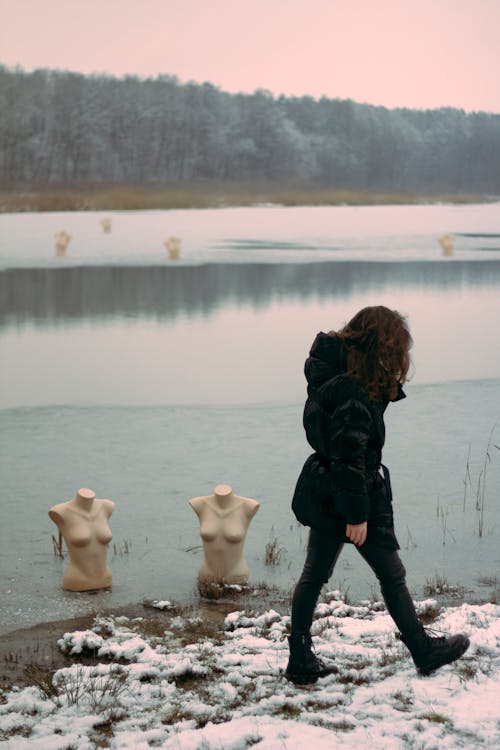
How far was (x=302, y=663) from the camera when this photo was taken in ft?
11.2

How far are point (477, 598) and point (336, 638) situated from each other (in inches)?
39.0

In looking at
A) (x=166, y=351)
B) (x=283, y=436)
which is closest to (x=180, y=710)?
(x=283, y=436)

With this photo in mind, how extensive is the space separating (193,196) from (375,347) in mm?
53140

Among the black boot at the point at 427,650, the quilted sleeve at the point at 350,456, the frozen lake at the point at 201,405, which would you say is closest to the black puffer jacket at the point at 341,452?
the quilted sleeve at the point at 350,456

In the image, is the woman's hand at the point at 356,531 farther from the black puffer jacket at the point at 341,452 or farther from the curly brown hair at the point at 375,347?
the curly brown hair at the point at 375,347

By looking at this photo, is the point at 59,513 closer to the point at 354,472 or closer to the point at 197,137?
the point at 354,472

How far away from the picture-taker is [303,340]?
12.7m

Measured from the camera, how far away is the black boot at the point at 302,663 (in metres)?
3.42

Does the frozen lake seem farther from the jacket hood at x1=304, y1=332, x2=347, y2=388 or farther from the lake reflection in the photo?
the jacket hood at x1=304, y1=332, x2=347, y2=388

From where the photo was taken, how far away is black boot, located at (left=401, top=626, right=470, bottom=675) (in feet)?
11.1

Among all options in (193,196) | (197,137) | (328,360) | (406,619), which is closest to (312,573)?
(406,619)

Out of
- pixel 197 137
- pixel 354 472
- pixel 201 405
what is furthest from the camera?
pixel 197 137

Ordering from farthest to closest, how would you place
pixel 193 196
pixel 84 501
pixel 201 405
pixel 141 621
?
pixel 193 196
pixel 201 405
pixel 84 501
pixel 141 621

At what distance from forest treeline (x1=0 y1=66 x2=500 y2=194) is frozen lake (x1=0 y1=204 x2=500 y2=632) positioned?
29.9 meters
